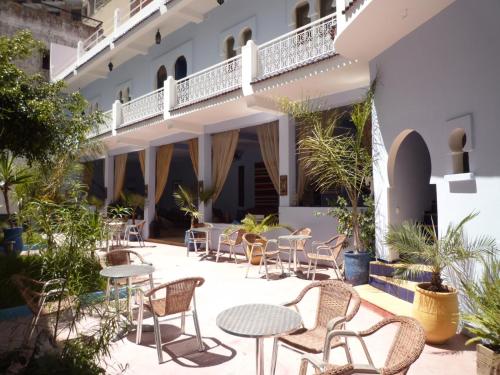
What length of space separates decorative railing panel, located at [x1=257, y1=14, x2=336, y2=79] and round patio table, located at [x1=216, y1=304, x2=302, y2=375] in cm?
519

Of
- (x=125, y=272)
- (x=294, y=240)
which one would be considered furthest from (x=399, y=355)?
(x=294, y=240)

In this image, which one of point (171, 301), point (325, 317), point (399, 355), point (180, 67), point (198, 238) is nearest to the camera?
point (399, 355)

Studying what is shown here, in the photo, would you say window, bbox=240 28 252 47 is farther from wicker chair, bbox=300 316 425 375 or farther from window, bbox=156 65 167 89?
wicker chair, bbox=300 316 425 375

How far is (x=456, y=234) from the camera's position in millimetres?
3912

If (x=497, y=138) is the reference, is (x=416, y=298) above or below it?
below

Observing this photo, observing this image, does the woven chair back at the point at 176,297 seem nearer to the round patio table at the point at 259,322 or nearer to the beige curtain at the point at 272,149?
the round patio table at the point at 259,322

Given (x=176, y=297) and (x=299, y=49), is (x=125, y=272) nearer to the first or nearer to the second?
(x=176, y=297)

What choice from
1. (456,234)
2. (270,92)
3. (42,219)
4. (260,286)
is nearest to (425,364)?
(456,234)

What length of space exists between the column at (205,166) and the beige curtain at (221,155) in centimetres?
13

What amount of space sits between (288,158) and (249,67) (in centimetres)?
233

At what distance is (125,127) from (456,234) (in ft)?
37.0

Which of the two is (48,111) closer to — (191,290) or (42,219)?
(42,219)

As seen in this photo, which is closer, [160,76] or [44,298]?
[44,298]

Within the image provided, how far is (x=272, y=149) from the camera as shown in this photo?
31.8 feet
